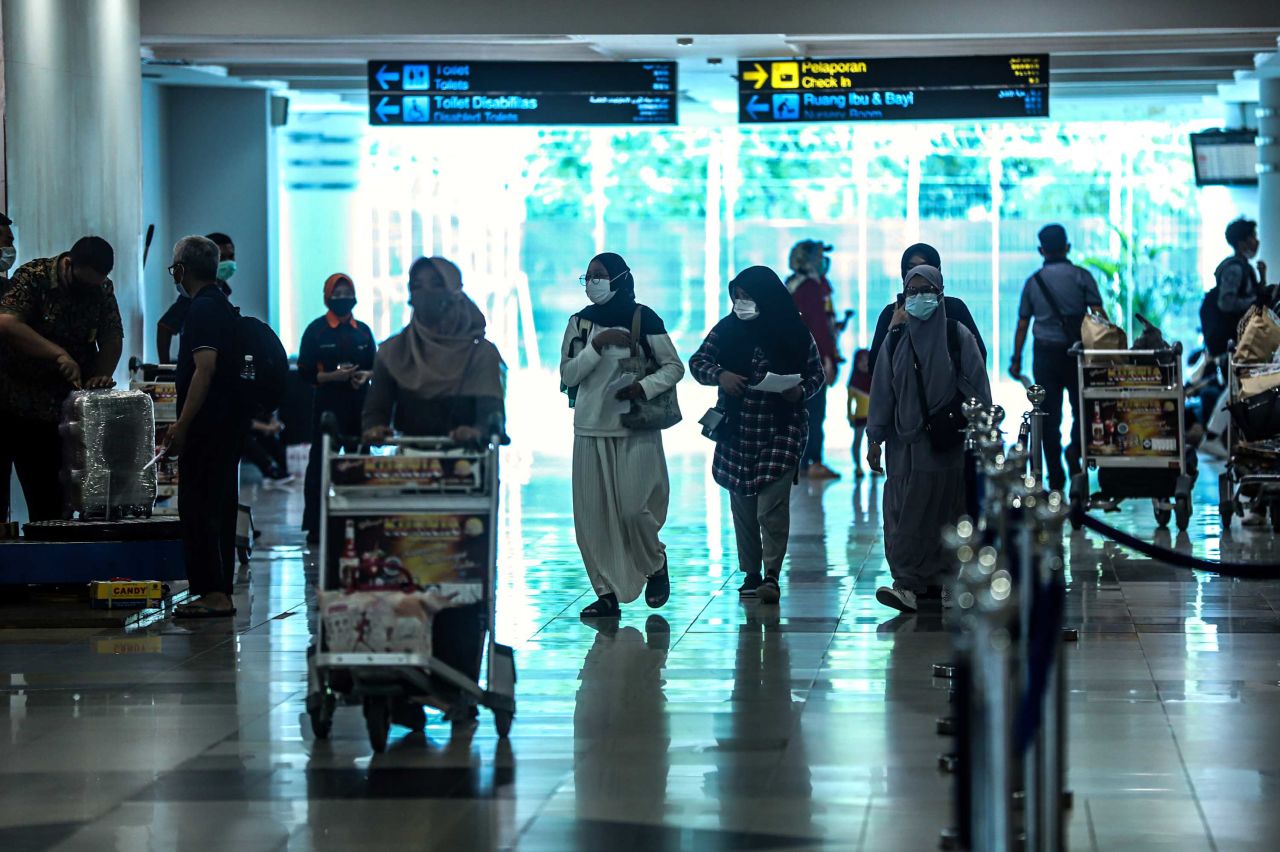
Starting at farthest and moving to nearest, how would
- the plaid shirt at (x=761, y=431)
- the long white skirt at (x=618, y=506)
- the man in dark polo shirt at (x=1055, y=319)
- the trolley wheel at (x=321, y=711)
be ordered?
the man in dark polo shirt at (x=1055, y=319), the plaid shirt at (x=761, y=431), the long white skirt at (x=618, y=506), the trolley wheel at (x=321, y=711)

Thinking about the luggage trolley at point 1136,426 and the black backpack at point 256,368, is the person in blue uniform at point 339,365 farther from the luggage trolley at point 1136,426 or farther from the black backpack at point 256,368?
the luggage trolley at point 1136,426

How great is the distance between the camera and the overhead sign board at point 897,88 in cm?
1492

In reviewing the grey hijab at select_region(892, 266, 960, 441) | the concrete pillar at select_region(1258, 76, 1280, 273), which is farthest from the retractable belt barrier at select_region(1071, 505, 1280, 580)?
the concrete pillar at select_region(1258, 76, 1280, 273)

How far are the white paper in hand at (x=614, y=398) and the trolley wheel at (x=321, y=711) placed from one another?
2.64 metres

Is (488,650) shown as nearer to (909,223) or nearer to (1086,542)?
(1086,542)

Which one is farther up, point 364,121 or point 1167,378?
point 364,121

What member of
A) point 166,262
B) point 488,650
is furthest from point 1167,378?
point 166,262

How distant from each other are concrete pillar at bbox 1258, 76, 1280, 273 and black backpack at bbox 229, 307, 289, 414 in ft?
37.7

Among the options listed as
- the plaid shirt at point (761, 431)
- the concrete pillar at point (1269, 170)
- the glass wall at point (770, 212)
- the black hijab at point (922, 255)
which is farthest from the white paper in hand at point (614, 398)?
the glass wall at point (770, 212)

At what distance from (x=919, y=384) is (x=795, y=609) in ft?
3.95

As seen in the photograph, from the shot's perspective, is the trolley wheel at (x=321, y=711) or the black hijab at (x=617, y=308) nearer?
the trolley wheel at (x=321, y=711)

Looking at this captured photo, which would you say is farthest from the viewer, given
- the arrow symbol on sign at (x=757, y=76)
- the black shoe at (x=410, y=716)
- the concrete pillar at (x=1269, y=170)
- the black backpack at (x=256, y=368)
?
the concrete pillar at (x=1269, y=170)

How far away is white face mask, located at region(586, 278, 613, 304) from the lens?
824 centimetres

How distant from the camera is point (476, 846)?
474cm
